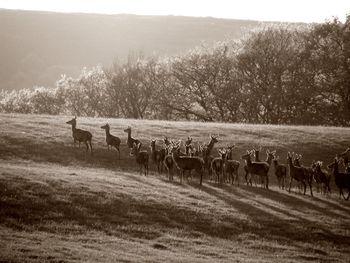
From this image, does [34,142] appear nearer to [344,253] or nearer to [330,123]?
[344,253]

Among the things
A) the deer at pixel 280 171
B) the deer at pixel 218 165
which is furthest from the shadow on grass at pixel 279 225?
the deer at pixel 280 171

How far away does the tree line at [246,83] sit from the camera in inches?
3056

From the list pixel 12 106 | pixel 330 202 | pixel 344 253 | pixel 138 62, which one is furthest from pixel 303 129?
pixel 12 106

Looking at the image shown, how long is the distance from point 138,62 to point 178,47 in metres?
89.4

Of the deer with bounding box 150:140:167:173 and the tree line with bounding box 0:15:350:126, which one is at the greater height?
the tree line with bounding box 0:15:350:126

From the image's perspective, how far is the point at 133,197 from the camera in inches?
1233

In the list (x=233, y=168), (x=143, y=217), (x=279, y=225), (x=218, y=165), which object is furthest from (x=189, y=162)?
(x=279, y=225)

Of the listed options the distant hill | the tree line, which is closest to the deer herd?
the tree line

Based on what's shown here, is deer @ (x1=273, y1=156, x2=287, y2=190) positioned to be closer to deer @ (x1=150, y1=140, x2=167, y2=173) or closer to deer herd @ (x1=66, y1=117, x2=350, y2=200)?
deer herd @ (x1=66, y1=117, x2=350, y2=200)

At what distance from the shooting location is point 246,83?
275ft

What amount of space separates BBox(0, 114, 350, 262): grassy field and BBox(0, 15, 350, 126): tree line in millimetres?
38498

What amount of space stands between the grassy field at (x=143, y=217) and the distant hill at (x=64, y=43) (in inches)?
4945

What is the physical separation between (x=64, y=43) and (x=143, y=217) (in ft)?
521

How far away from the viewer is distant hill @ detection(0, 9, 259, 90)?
166 metres
